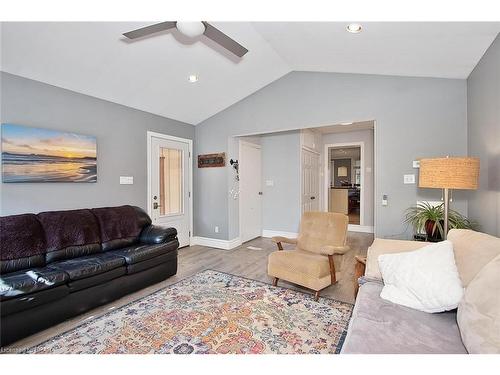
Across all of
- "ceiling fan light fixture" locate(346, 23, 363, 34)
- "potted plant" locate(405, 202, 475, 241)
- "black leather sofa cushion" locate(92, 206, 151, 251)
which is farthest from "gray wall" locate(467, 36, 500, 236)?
"black leather sofa cushion" locate(92, 206, 151, 251)

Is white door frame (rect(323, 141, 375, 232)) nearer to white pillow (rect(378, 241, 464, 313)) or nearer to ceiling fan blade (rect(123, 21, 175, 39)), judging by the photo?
white pillow (rect(378, 241, 464, 313))

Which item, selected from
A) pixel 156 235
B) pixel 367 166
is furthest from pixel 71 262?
pixel 367 166

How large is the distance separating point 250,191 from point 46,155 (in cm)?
343

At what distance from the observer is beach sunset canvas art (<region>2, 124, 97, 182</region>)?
262 cm

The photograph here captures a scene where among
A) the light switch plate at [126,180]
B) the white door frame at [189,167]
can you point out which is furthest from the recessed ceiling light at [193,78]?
the light switch plate at [126,180]

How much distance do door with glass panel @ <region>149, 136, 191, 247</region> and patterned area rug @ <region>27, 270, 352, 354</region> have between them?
1.80 metres

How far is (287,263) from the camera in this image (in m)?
2.80

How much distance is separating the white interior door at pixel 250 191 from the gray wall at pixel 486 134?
3449 mm

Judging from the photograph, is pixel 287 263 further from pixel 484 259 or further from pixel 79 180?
pixel 79 180

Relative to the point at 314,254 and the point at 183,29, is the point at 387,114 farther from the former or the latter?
the point at 183,29

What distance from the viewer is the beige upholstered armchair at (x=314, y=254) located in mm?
2625
